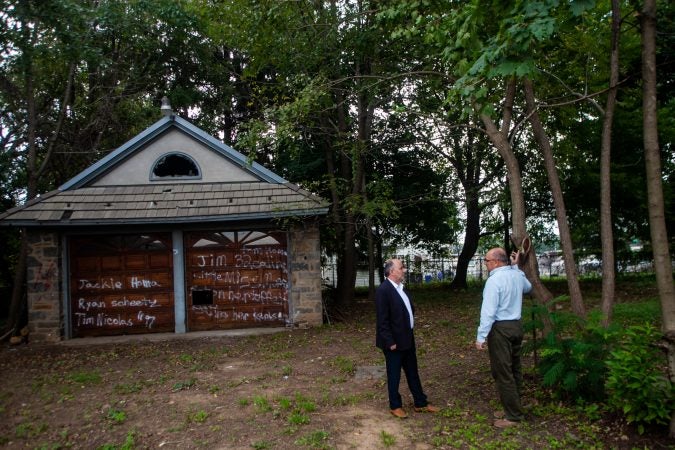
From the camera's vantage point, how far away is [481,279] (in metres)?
23.6

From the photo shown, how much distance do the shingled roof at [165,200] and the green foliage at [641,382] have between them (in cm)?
716

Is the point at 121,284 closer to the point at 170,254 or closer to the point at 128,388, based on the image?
the point at 170,254

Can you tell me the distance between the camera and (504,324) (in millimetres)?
5039

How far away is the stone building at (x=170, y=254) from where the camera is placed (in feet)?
36.6

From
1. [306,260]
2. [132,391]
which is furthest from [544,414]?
[306,260]

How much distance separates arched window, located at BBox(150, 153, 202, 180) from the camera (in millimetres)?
12031

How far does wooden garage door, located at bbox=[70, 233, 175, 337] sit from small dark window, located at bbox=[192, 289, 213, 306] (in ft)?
1.65

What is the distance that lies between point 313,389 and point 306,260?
5.01 meters

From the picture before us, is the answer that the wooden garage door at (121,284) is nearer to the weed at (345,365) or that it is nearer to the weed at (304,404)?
the weed at (345,365)

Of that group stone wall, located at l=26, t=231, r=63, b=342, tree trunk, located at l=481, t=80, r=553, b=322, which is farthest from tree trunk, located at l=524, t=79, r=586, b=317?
stone wall, located at l=26, t=231, r=63, b=342

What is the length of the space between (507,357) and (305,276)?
6987 millimetres

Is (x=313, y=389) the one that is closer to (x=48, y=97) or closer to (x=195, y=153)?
(x=195, y=153)

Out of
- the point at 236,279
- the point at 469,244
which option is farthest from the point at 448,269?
the point at 236,279

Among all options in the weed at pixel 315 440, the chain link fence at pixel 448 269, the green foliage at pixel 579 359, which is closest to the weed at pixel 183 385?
the weed at pixel 315 440
